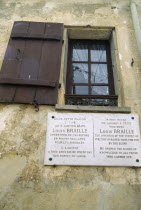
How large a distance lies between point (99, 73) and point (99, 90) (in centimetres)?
41

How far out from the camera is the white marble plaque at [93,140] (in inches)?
109

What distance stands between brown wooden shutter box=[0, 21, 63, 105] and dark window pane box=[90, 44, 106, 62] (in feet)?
2.39

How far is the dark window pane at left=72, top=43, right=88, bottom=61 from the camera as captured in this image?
423 centimetres

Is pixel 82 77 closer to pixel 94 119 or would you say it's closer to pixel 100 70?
pixel 100 70

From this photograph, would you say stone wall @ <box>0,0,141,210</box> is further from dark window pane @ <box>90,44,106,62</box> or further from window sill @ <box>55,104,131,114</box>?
dark window pane @ <box>90,44,106,62</box>

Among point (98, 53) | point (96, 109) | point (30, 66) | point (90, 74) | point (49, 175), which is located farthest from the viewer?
point (98, 53)

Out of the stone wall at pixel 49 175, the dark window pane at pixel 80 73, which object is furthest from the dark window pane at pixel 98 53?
the stone wall at pixel 49 175

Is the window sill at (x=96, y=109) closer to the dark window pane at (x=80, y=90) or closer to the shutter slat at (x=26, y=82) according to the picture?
the shutter slat at (x=26, y=82)


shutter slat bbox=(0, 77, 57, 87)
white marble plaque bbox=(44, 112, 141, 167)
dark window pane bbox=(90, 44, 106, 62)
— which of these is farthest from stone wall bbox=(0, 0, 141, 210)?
dark window pane bbox=(90, 44, 106, 62)

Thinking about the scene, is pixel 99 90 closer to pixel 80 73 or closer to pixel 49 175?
pixel 80 73

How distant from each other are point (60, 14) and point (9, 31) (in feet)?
3.59

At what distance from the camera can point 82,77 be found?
3930 mm

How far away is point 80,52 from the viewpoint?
4.35 metres

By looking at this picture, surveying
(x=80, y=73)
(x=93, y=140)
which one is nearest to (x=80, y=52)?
(x=80, y=73)
